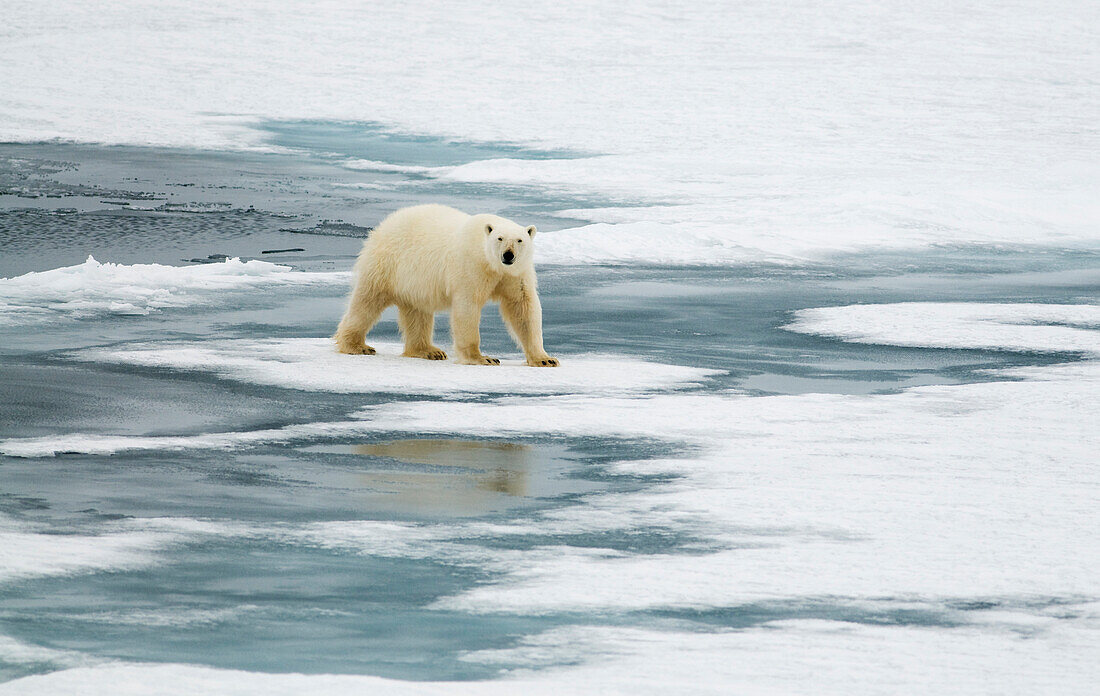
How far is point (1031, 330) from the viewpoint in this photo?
28.6ft

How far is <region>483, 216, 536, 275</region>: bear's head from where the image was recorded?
23.5ft

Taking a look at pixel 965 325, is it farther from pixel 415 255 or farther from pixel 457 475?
pixel 457 475

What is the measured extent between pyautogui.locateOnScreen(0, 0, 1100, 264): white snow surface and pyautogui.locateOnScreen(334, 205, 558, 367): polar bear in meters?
3.77

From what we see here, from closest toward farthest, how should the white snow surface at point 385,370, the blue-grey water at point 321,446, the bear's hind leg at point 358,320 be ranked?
the blue-grey water at point 321,446 < the white snow surface at point 385,370 < the bear's hind leg at point 358,320

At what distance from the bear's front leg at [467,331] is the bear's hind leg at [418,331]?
312 mm

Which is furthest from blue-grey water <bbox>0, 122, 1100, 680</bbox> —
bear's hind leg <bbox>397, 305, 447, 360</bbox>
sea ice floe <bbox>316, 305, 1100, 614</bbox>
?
bear's hind leg <bbox>397, 305, 447, 360</bbox>

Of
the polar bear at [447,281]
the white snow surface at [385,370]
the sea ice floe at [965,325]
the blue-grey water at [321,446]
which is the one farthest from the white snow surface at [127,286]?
the sea ice floe at [965,325]

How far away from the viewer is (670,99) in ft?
77.5

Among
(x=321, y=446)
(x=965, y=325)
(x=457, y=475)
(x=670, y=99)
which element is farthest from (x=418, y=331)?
(x=670, y=99)

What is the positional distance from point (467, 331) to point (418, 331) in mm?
496

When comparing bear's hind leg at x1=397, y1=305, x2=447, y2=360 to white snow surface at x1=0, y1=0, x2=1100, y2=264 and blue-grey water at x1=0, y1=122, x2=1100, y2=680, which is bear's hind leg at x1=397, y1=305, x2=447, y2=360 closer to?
blue-grey water at x1=0, y1=122, x2=1100, y2=680

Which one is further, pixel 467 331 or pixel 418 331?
pixel 418 331

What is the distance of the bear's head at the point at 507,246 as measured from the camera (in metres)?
7.16

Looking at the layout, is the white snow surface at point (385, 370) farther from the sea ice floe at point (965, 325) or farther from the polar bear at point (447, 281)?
the sea ice floe at point (965, 325)
